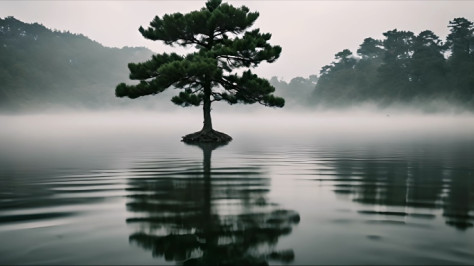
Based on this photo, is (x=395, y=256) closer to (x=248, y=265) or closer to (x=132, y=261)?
(x=248, y=265)

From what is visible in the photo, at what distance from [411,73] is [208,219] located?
314 ft

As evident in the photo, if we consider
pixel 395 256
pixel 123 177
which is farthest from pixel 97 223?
pixel 123 177

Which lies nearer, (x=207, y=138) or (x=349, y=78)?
(x=207, y=138)

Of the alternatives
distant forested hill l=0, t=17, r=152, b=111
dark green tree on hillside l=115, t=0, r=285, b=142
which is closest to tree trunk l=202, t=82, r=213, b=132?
dark green tree on hillside l=115, t=0, r=285, b=142

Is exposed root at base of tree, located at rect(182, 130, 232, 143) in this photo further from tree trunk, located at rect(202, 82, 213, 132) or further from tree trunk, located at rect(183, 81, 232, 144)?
tree trunk, located at rect(202, 82, 213, 132)

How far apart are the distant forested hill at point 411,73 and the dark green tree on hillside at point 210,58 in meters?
67.7

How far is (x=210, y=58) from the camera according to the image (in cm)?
1991

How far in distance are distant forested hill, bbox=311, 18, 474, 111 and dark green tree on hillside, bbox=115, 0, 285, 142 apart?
222 ft

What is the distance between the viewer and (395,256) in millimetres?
3586

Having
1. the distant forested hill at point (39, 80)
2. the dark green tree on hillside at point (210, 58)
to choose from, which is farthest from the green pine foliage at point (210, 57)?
the distant forested hill at point (39, 80)

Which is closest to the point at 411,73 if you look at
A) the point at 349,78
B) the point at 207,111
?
the point at 349,78

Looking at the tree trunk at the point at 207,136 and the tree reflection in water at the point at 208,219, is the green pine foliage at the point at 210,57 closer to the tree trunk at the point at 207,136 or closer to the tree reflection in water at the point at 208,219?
the tree trunk at the point at 207,136

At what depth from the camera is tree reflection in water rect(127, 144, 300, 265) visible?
3.64 metres

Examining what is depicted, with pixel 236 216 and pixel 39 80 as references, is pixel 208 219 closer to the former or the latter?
pixel 236 216
